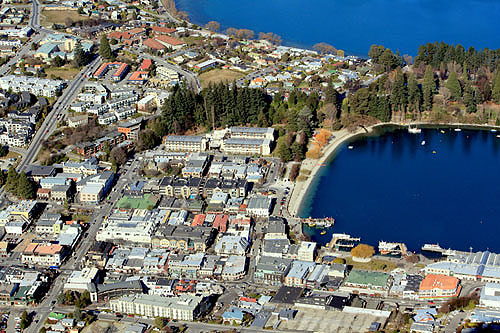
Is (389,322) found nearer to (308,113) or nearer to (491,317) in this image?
(491,317)

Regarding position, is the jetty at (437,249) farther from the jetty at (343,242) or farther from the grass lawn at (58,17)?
the grass lawn at (58,17)

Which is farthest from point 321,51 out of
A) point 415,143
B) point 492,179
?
point 492,179

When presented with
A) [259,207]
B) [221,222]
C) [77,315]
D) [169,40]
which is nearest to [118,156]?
[221,222]

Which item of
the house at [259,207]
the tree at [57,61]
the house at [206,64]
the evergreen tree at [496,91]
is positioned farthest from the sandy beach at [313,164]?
the tree at [57,61]

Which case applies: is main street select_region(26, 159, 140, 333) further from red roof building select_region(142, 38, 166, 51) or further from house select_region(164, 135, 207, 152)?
red roof building select_region(142, 38, 166, 51)

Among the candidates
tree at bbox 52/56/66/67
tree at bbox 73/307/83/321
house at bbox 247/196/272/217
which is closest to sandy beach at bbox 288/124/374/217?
house at bbox 247/196/272/217

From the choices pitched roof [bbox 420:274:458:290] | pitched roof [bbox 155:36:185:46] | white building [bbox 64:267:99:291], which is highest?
pitched roof [bbox 155:36:185:46]
